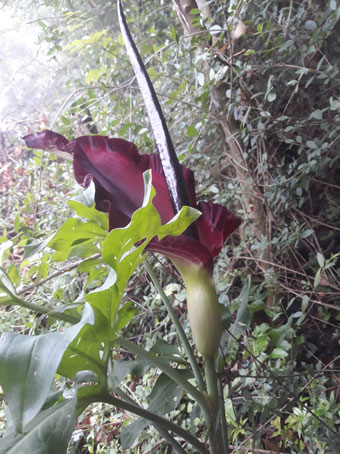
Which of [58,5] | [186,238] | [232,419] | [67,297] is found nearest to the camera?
[186,238]

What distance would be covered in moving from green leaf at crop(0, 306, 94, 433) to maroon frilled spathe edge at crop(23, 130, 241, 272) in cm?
15

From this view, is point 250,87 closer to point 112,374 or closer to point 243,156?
point 243,156

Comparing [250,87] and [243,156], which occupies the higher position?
[250,87]

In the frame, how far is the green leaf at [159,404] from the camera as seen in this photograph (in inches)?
16.9

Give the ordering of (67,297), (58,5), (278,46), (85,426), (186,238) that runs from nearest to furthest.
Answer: (186,238) → (278,46) → (85,426) → (67,297) → (58,5)

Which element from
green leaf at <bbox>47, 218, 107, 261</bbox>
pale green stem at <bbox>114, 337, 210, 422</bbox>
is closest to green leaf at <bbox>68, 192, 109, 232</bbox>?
green leaf at <bbox>47, 218, 107, 261</bbox>

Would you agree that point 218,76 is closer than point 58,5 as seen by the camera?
Yes

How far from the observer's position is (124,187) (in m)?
0.44

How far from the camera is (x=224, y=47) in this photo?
84 cm

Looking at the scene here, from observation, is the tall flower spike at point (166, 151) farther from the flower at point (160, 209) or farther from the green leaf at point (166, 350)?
the green leaf at point (166, 350)

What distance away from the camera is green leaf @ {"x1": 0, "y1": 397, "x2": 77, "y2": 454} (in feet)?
0.92

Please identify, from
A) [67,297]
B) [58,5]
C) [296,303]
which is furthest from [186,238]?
[58,5]

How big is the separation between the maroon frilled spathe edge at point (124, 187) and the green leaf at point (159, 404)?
153 mm

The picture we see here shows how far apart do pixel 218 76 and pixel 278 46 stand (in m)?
0.13
